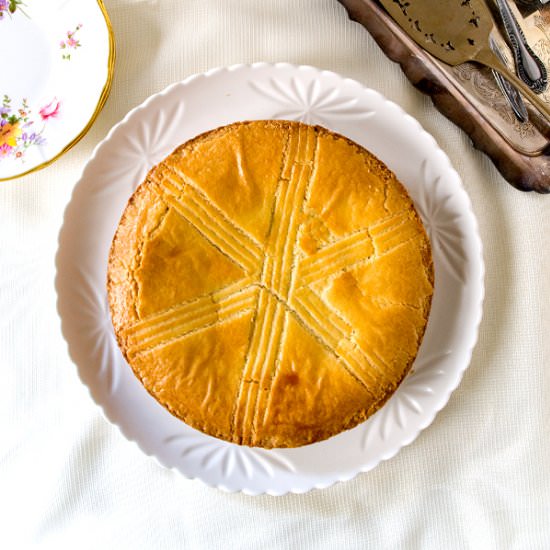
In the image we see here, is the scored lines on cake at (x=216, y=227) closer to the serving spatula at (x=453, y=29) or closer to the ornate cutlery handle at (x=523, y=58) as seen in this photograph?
the serving spatula at (x=453, y=29)

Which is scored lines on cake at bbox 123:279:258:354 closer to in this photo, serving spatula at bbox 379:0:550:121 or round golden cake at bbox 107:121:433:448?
round golden cake at bbox 107:121:433:448

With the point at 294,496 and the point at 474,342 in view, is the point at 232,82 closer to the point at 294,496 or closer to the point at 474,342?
the point at 474,342

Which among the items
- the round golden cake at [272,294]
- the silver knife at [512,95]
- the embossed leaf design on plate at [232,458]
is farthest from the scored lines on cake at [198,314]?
the silver knife at [512,95]

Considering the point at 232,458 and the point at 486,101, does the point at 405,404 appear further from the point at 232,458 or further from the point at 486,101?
the point at 486,101

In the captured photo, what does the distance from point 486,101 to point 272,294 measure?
28.0 inches

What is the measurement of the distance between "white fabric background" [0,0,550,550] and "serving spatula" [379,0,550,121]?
0.52 feet

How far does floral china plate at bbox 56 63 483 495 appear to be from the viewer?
1484 mm

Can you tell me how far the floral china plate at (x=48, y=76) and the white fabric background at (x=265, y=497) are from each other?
6 cm

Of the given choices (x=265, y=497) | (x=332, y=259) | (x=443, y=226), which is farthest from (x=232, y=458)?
(x=443, y=226)

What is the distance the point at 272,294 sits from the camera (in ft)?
4.43

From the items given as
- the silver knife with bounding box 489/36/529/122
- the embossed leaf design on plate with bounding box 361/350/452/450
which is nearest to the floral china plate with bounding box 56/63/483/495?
the embossed leaf design on plate with bounding box 361/350/452/450

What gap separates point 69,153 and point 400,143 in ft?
2.69

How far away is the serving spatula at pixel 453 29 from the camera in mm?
1452

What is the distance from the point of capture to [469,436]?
1.57m
